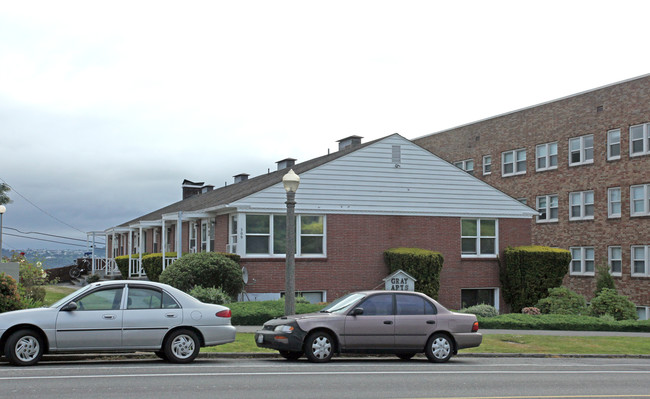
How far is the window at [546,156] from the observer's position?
43.6 meters

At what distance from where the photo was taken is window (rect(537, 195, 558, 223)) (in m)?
44.0

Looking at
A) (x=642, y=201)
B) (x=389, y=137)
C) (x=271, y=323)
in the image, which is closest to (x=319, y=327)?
(x=271, y=323)

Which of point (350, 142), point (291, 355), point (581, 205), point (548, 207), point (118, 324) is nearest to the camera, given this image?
point (118, 324)

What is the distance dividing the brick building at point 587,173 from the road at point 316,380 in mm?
24287

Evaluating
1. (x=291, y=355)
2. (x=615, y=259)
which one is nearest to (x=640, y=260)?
(x=615, y=259)

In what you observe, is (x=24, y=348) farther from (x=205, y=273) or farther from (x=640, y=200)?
(x=640, y=200)

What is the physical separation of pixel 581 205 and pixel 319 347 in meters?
30.4

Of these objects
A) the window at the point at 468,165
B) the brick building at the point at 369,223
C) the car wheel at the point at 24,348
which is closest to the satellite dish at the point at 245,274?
the brick building at the point at 369,223

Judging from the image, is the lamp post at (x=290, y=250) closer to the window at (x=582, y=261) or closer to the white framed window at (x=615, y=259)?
the white framed window at (x=615, y=259)

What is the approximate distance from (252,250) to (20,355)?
15.6 metres

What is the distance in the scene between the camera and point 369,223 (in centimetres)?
3070

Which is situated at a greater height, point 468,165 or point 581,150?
point 468,165

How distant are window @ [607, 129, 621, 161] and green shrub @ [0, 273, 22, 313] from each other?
30827 mm

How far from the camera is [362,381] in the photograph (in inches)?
490
